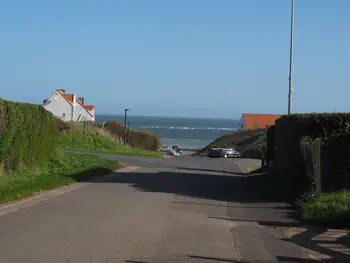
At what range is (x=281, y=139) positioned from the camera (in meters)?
25.2

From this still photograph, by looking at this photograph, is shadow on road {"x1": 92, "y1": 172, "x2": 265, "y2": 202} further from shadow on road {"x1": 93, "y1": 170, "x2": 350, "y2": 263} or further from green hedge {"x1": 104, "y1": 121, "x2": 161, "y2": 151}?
green hedge {"x1": 104, "y1": 121, "x2": 161, "y2": 151}

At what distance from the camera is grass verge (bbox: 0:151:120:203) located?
1737 centimetres

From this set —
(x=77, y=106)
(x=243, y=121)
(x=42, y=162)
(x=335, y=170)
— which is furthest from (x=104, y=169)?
(x=243, y=121)

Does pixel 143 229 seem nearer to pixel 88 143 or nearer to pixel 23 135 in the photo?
pixel 23 135

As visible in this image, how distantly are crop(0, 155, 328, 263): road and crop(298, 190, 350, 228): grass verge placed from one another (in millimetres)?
546

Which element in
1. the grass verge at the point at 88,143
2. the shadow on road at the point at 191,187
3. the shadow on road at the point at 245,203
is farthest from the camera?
the grass verge at the point at 88,143

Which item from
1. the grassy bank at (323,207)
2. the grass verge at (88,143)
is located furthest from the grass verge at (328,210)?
the grass verge at (88,143)

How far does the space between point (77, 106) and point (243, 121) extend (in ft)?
129

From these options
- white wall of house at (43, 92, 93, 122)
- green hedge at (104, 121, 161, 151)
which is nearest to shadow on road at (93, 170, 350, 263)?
green hedge at (104, 121, 161, 151)

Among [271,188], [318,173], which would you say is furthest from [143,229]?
[271,188]

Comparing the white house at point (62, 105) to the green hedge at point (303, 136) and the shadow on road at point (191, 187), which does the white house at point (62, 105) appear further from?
the green hedge at point (303, 136)

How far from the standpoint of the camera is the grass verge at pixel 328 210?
13.1 m

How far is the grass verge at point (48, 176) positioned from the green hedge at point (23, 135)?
15.3 inches

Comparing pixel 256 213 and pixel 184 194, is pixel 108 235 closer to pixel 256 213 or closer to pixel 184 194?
pixel 256 213
